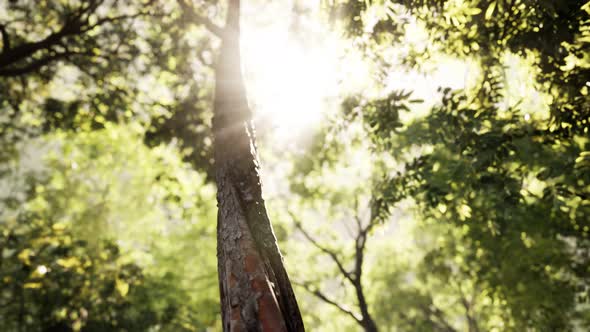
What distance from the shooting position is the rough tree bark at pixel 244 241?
2.00m

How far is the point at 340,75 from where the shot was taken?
605cm

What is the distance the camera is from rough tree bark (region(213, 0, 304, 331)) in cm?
200

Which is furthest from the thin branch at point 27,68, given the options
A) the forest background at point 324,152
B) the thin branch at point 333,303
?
the thin branch at point 333,303

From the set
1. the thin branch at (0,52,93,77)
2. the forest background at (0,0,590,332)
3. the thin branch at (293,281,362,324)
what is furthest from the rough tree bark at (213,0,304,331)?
the thin branch at (293,281,362,324)

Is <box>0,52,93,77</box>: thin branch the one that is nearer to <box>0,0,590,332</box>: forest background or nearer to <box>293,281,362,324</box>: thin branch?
<box>0,0,590,332</box>: forest background

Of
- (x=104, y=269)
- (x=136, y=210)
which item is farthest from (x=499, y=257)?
(x=136, y=210)

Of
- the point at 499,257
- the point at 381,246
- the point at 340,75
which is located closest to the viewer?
the point at 340,75

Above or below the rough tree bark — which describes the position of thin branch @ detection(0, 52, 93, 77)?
above

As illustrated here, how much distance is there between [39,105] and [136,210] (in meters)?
10.2

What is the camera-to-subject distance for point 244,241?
7.96ft

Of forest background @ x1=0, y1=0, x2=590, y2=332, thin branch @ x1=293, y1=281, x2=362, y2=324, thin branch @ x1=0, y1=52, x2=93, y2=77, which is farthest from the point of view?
thin branch @ x1=293, y1=281, x2=362, y2=324

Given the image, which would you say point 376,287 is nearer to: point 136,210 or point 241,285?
point 136,210

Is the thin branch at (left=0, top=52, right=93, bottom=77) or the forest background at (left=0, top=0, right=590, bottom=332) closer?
the forest background at (left=0, top=0, right=590, bottom=332)

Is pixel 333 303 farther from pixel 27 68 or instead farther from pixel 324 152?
pixel 27 68
